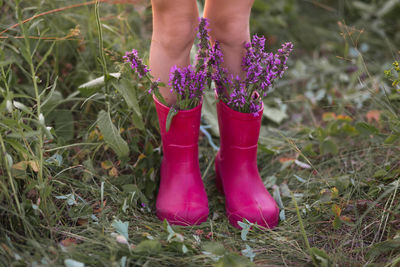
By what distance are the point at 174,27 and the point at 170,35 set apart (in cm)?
3

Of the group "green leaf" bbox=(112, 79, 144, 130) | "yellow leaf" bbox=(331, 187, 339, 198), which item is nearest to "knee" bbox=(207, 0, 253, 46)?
"green leaf" bbox=(112, 79, 144, 130)

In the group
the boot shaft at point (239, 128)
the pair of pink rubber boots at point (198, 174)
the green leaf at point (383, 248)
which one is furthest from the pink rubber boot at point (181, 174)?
the green leaf at point (383, 248)

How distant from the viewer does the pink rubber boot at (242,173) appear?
4.78 ft

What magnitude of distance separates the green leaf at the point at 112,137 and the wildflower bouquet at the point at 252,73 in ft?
1.33

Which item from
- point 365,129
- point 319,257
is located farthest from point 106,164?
point 365,129

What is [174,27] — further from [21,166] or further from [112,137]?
[21,166]

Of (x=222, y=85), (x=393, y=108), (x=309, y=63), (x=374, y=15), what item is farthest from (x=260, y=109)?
(x=374, y=15)

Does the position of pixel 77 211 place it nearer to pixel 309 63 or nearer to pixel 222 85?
pixel 222 85

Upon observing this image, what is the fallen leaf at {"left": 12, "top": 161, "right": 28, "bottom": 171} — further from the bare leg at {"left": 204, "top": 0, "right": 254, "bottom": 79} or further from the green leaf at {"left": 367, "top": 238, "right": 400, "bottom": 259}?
the green leaf at {"left": 367, "top": 238, "right": 400, "bottom": 259}

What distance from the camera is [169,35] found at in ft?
4.38

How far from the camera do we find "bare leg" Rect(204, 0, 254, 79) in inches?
53.2

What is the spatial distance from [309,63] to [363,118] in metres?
0.85

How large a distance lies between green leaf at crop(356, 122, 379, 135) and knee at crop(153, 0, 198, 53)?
2.75 ft

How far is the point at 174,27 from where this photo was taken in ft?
4.32
